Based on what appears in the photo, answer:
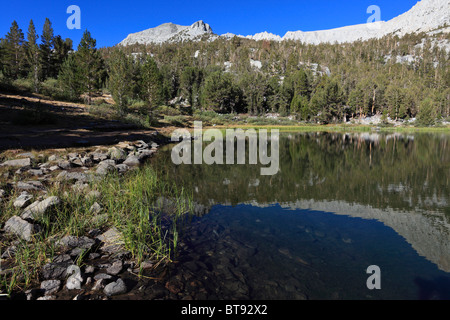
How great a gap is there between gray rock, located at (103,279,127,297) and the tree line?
34799 millimetres

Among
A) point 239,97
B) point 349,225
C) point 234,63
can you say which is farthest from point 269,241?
point 234,63

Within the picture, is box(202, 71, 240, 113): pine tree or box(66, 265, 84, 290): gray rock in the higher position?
box(202, 71, 240, 113): pine tree

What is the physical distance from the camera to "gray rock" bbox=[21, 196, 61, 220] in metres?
5.77

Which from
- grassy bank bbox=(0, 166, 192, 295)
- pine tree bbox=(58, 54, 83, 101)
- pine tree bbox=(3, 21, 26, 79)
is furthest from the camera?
pine tree bbox=(3, 21, 26, 79)

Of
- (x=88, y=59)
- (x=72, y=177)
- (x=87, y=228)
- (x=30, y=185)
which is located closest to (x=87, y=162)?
(x=72, y=177)

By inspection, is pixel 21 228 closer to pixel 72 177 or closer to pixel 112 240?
pixel 112 240

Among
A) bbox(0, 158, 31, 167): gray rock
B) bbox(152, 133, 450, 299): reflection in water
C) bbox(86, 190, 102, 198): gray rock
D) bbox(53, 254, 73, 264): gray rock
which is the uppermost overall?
bbox(0, 158, 31, 167): gray rock

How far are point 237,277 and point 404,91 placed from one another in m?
106

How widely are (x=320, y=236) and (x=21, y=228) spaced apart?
7102 mm

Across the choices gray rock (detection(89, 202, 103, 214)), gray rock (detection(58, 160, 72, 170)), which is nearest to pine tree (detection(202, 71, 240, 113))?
gray rock (detection(58, 160, 72, 170))

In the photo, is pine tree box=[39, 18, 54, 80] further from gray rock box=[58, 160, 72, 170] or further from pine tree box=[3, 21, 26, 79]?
gray rock box=[58, 160, 72, 170]

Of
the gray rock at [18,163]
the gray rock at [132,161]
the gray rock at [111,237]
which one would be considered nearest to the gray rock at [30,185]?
the gray rock at [18,163]
